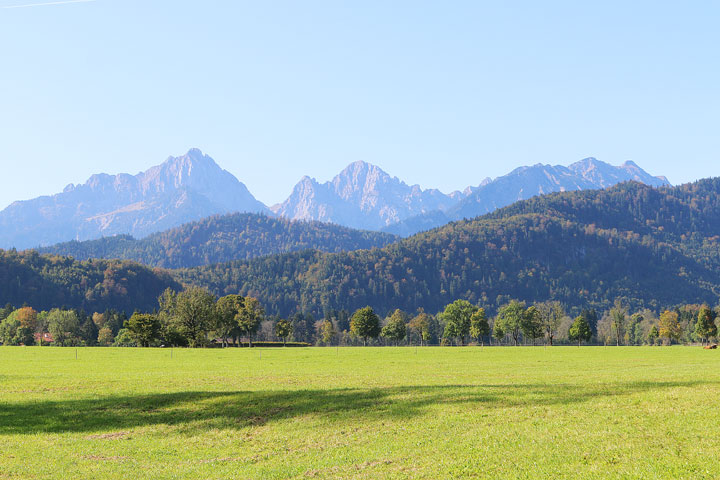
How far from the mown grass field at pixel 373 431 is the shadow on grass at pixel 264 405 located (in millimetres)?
104

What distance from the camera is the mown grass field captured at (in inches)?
838

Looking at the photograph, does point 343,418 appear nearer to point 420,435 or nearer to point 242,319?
point 420,435

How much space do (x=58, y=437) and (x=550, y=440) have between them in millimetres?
22676

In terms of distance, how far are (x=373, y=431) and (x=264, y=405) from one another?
10.0 metres

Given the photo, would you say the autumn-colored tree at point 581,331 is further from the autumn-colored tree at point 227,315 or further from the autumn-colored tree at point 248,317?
the autumn-colored tree at point 227,315

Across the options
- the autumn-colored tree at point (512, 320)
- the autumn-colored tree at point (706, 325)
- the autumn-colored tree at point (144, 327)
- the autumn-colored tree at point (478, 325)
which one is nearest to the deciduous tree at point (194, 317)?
the autumn-colored tree at point (144, 327)

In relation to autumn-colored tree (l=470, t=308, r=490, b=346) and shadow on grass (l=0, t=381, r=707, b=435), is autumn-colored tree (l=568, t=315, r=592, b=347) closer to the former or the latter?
autumn-colored tree (l=470, t=308, r=490, b=346)

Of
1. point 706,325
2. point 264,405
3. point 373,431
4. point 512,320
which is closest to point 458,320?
point 512,320

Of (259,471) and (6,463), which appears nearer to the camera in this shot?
(259,471)

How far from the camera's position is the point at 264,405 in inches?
1382

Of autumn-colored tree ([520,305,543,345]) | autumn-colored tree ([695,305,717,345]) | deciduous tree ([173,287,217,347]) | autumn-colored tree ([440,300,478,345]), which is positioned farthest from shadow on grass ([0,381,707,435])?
autumn-colored tree ([695,305,717,345])

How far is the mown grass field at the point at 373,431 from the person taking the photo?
21297 mm

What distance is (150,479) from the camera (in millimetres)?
21562

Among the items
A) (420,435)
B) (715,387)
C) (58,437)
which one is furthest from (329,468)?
(715,387)
